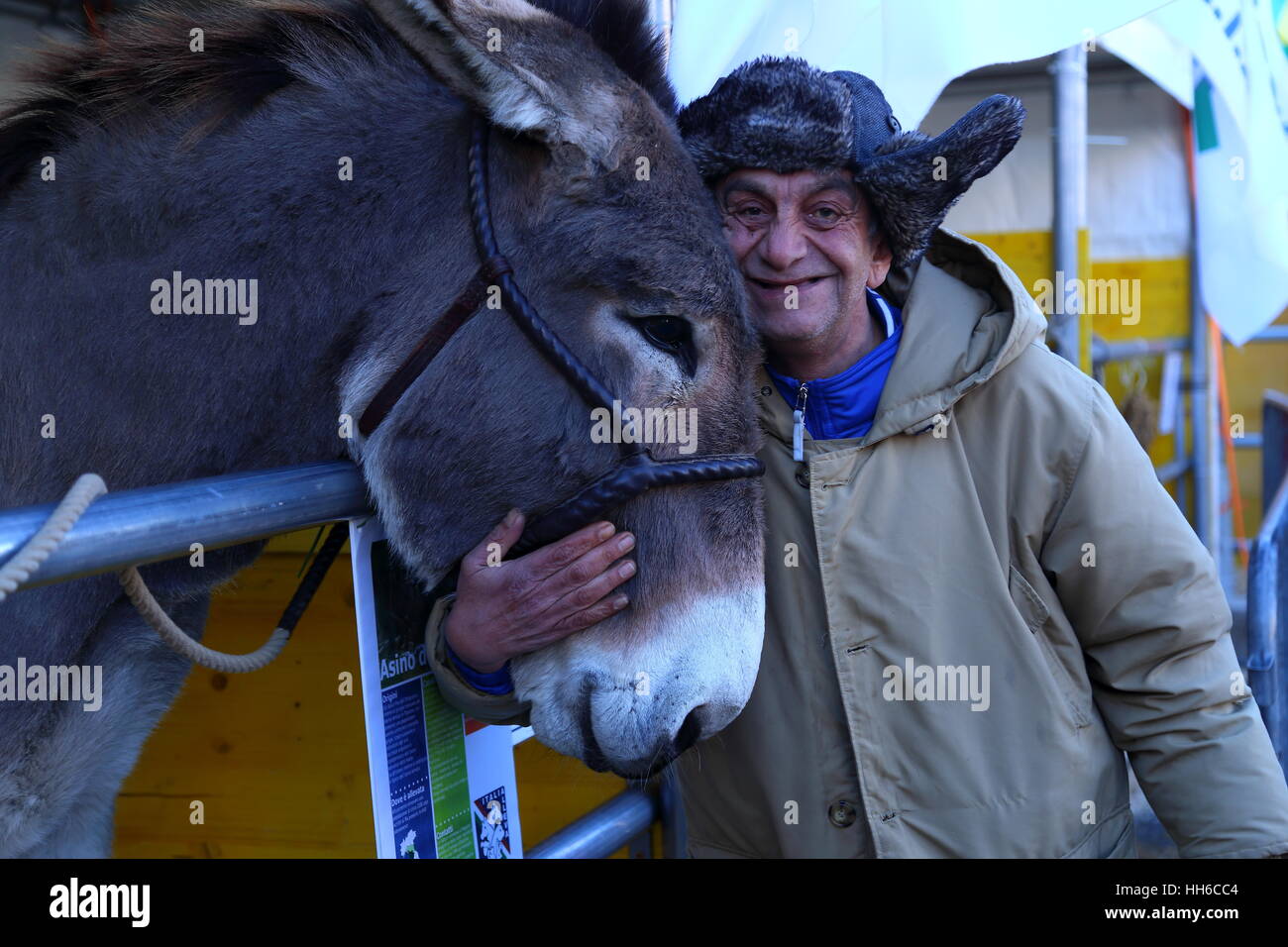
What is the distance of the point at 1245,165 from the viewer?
3.85m

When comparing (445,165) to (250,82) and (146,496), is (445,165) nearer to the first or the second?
(250,82)

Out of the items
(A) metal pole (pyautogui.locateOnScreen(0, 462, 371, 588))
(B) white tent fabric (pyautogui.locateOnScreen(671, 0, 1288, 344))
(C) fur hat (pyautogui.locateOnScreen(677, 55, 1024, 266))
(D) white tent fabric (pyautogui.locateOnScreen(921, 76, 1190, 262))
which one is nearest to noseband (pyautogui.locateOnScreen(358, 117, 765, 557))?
(A) metal pole (pyautogui.locateOnScreen(0, 462, 371, 588))

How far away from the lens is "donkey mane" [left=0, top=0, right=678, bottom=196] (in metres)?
1.89

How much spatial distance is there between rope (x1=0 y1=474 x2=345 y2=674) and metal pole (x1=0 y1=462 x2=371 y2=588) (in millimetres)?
18

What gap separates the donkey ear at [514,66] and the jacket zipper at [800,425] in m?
0.60

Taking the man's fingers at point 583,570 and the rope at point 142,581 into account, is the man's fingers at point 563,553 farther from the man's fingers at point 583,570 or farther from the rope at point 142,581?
the rope at point 142,581

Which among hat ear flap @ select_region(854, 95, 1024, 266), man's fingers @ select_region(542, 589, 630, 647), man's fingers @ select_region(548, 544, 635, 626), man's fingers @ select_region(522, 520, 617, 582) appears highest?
hat ear flap @ select_region(854, 95, 1024, 266)

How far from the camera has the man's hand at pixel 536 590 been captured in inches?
67.1

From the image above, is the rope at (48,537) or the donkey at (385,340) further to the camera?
the donkey at (385,340)

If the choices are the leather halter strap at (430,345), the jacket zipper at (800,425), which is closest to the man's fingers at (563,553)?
the leather halter strap at (430,345)

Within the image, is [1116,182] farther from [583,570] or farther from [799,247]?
[583,570]

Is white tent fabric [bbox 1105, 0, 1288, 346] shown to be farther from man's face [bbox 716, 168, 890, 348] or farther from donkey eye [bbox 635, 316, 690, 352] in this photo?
donkey eye [bbox 635, 316, 690, 352]

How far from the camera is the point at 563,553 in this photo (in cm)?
171

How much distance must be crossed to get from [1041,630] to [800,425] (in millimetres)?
588
